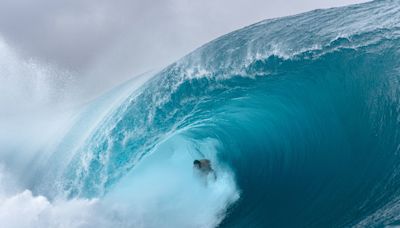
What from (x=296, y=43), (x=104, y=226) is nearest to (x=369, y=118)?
A: (x=296, y=43)

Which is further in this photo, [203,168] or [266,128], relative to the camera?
[266,128]

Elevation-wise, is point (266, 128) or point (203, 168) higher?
point (266, 128)

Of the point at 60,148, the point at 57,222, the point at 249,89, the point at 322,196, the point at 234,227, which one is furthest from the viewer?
the point at 60,148

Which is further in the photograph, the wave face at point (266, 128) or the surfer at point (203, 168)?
the surfer at point (203, 168)

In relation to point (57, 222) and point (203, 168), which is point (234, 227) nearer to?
point (203, 168)

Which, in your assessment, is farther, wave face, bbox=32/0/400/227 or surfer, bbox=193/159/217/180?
surfer, bbox=193/159/217/180

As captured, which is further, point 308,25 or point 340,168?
point 308,25

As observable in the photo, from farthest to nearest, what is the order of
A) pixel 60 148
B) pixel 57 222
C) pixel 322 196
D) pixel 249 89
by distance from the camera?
pixel 60 148 → pixel 249 89 → pixel 57 222 → pixel 322 196

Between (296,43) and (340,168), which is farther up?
(296,43)
